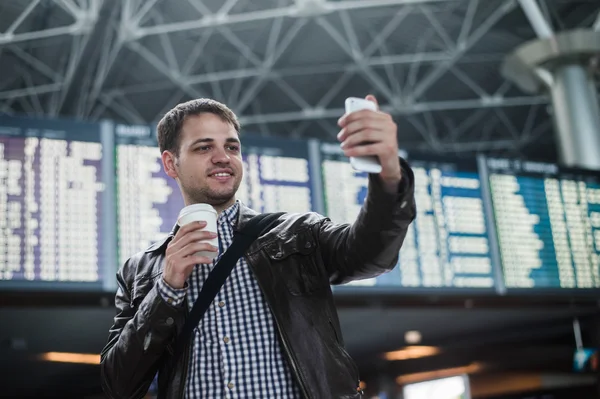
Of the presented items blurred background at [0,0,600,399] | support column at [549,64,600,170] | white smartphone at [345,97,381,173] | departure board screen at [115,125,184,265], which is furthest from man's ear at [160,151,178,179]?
support column at [549,64,600,170]

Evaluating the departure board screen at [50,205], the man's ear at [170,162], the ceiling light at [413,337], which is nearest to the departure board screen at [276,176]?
the departure board screen at [50,205]

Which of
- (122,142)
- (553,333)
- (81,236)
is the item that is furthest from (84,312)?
(553,333)

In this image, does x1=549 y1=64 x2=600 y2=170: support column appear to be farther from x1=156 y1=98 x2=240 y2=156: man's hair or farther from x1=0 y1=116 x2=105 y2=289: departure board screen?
x1=156 y1=98 x2=240 y2=156: man's hair

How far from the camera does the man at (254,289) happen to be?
2.10 metres

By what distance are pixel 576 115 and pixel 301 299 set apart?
11.2m

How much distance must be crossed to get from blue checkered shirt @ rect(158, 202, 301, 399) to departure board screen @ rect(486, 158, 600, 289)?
7168 mm

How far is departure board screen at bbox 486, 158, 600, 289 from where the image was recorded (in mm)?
9242

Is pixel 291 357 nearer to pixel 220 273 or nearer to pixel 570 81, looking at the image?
pixel 220 273

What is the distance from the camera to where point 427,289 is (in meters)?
8.57

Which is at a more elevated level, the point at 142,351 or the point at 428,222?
the point at 428,222

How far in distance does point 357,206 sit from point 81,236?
2944mm

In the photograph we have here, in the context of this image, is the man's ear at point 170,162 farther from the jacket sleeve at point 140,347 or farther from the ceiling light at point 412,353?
the ceiling light at point 412,353

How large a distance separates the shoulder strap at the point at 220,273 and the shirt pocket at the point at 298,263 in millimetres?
73

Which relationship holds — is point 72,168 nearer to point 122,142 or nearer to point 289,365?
point 122,142
